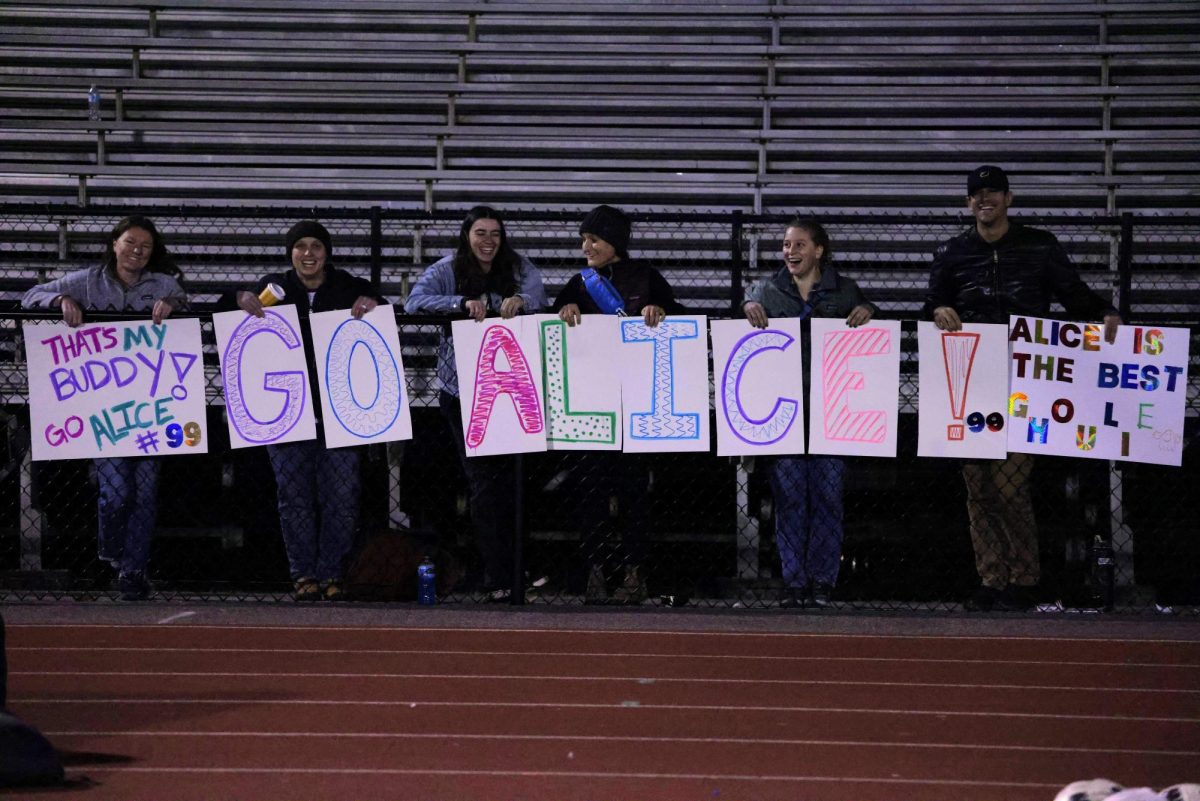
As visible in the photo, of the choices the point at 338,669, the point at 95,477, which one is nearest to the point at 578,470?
the point at 338,669

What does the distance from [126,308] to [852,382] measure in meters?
3.08

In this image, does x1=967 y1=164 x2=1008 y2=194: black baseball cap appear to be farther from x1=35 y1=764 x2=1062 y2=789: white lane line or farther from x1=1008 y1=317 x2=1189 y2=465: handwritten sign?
x1=35 y1=764 x2=1062 y2=789: white lane line

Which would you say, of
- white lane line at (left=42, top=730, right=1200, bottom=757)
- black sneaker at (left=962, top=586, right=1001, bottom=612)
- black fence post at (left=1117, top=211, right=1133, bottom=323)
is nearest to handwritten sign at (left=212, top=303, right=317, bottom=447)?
white lane line at (left=42, top=730, right=1200, bottom=757)

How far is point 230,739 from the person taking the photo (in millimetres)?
3727

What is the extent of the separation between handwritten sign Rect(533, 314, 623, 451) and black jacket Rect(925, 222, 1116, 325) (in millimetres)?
1336

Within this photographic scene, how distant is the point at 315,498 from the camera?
6.19m

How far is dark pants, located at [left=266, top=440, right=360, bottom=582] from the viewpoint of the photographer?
6102mm

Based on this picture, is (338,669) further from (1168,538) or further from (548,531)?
(1168,538)

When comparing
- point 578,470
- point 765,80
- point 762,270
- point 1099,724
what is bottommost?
point 1099,724

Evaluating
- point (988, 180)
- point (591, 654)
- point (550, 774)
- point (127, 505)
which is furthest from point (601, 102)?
point (550, 774)

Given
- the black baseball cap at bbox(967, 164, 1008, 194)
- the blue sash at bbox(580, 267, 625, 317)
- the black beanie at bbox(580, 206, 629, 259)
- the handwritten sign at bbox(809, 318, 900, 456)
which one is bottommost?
the handwritten sign at bbox(809, 318, 900, 456)

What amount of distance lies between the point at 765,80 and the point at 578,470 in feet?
14.6

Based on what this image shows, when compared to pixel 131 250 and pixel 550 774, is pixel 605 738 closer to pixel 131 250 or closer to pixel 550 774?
pixel 550 774

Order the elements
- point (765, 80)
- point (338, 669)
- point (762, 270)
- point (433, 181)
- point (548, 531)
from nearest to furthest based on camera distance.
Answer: point (338, 669)
point (548, 531)
point (762, 270)
point (433, 181)
point (765, 80)
